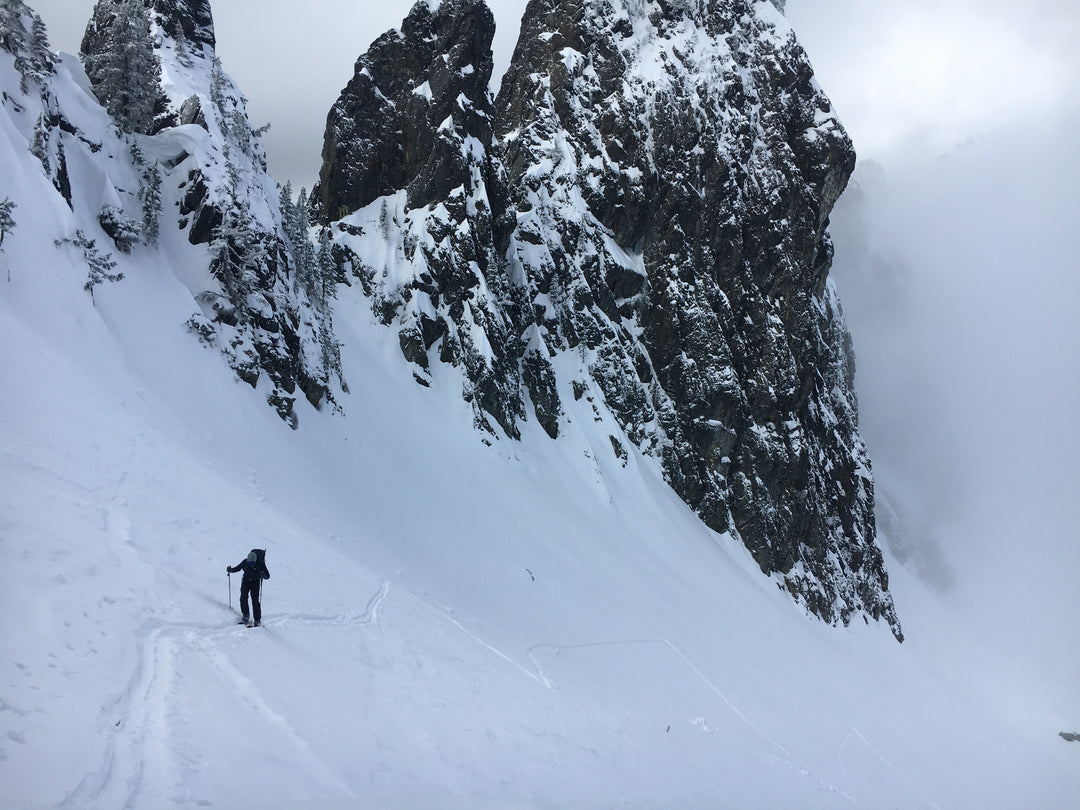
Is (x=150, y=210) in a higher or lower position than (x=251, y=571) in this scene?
higher

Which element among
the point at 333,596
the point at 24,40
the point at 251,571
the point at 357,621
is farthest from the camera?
the point at 24,40

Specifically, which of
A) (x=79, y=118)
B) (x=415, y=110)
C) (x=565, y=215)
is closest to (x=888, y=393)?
(x=565, y=215)

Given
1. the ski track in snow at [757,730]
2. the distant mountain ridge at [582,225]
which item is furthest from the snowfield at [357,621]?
the distant mountain ridge at [582,225]

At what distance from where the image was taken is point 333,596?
52.3ft

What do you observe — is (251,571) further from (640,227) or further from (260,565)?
(640,227)

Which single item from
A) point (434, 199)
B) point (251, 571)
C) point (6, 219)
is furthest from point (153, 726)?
point (434, 199)

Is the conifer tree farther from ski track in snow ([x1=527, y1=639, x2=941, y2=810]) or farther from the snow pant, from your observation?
the snow pant

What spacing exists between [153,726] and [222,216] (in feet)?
90.3

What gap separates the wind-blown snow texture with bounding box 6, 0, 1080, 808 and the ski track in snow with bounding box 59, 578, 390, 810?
→ 42mm

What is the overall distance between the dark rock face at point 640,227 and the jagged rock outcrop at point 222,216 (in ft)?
42.7

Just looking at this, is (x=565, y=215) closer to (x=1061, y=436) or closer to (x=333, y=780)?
(x=333, y=780)

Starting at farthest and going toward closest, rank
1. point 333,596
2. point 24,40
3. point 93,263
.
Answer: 1. point 24,40
2. point 93,263
3. point 333,596

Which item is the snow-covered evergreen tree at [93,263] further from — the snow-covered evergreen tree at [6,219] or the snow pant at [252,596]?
the snow pant at [252,596]

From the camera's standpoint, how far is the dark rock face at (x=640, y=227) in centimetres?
5100
